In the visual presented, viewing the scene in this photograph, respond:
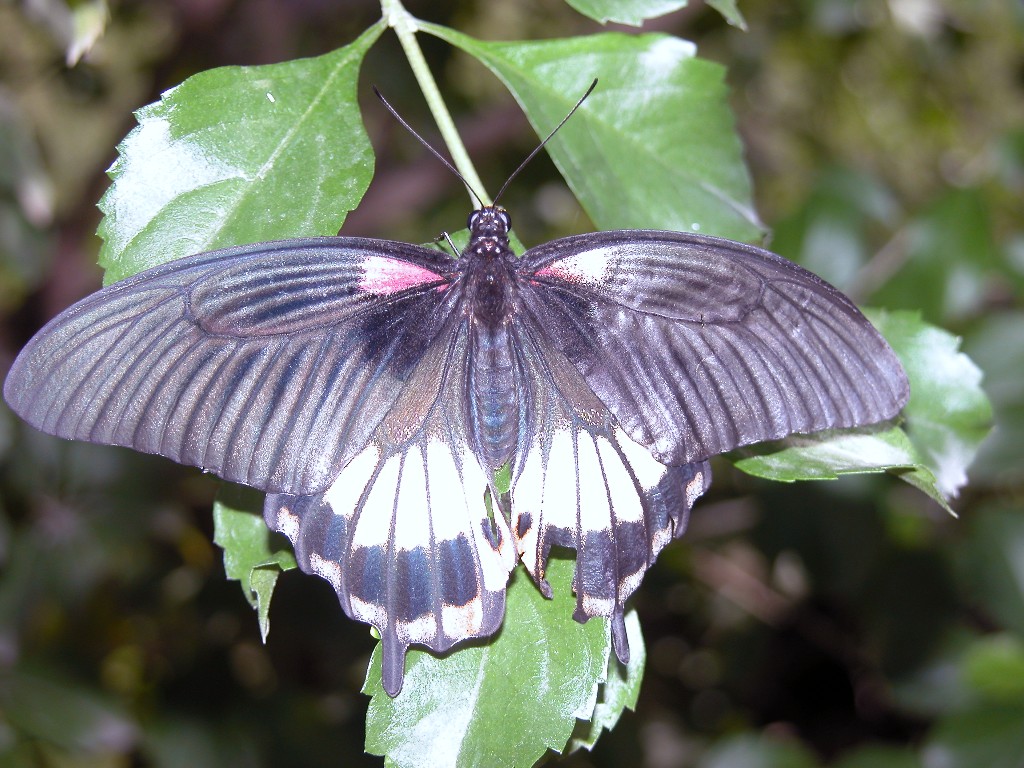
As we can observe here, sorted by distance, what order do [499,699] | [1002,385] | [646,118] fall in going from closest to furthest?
1. [499,699]
2. [646,118]
3. [1002,385]

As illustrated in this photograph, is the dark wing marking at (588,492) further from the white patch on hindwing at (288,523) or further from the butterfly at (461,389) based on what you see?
the white patch on hindwing at (288,523)

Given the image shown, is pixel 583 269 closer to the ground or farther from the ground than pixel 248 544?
farther from the ground

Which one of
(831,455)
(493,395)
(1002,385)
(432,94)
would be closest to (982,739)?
(1002,385)

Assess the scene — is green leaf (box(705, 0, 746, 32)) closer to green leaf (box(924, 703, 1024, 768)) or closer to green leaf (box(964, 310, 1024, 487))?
green leaf (box(964, 310, 1024, 487))

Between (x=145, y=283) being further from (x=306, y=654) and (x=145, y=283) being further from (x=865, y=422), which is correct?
(x=306, y=654)

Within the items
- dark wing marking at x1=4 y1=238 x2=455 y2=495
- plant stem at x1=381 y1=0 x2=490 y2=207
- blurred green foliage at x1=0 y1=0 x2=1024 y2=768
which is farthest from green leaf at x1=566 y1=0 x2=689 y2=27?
blurred green foliage at x1=0 y1=0 x2=1024 y2=768

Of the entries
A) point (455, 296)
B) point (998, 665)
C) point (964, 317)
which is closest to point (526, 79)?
point (455, 296)

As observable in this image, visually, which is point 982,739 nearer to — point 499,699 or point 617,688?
point 617,688

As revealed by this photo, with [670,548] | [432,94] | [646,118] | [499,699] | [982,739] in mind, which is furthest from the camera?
[670,548]
